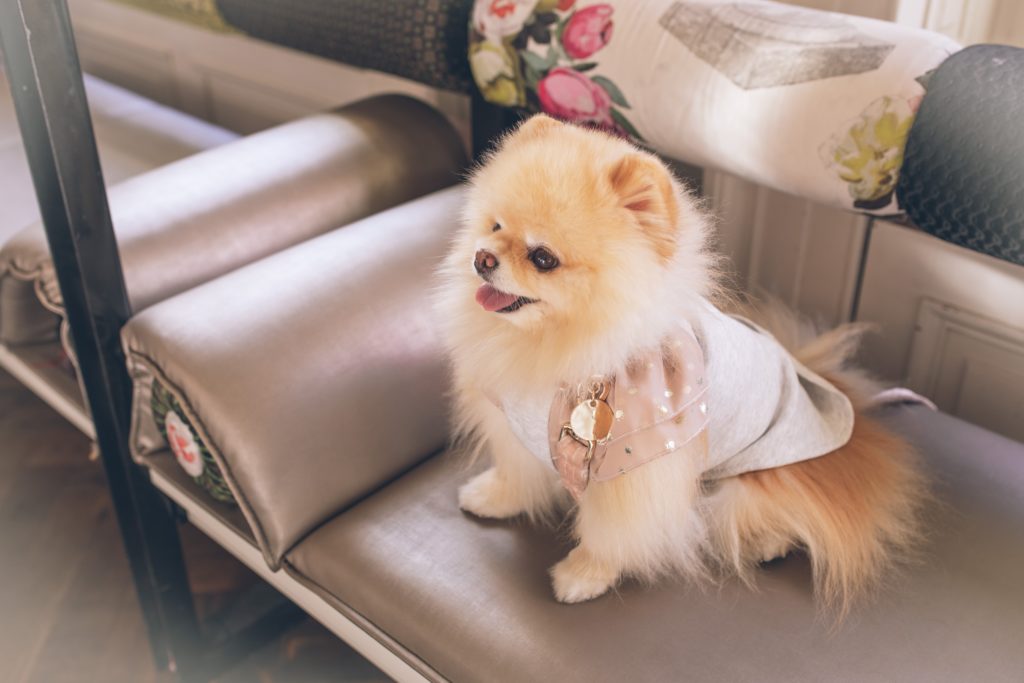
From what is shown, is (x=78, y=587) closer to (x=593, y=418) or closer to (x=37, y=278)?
(x=37, y=278)

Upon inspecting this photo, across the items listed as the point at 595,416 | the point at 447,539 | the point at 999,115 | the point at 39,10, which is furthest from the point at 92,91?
the point at 999,115

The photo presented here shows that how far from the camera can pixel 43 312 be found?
1.28 meters

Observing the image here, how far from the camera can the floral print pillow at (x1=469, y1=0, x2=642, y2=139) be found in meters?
1.07

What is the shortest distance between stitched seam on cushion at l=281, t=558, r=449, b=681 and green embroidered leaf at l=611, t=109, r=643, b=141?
0.63 m

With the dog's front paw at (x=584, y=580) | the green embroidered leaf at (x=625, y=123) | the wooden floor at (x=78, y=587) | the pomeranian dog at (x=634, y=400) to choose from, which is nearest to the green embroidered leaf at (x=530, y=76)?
the green embroidered leaf at (x=625, y=123)

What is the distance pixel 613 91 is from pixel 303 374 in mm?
489

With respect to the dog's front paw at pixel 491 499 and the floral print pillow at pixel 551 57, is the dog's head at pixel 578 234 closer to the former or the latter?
the dog's front paw at pixel 491 499

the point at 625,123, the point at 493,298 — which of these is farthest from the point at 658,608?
the point at 625,123

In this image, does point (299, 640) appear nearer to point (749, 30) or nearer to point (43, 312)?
point (43, 312)

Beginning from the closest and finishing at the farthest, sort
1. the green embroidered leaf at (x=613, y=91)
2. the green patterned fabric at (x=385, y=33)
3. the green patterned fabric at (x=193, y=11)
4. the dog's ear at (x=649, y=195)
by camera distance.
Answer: the dog's ear at (x=649, y=195), the green embroidered leaf at (x=613, y=91), the green patterned fabric at (x=385, y=33), the green patterned fabric at (x=193, y=11)

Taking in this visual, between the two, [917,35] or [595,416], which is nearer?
[595,416]

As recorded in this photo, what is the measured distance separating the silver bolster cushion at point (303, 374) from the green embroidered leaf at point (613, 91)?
279 mm

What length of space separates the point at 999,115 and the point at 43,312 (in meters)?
1.21

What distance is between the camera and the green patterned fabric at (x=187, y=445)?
96 centimetres
